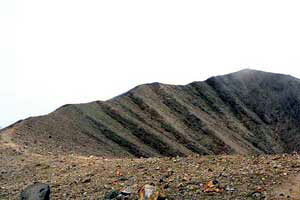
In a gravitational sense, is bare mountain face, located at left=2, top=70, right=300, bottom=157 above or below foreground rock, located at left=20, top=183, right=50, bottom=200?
below

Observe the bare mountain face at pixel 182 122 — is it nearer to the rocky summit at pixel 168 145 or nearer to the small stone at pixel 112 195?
the rocky summit at pixel 168 145

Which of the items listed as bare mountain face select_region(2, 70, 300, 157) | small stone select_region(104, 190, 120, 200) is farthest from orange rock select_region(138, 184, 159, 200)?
bare mountain face select_region(2, 70, 300, 157)

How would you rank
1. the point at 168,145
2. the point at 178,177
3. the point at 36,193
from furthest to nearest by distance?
the point at 168,145, the point at 36,193, the point at 178,177

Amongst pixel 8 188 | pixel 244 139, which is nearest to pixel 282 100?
pixel 244 139

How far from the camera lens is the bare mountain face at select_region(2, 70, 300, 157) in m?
46.9

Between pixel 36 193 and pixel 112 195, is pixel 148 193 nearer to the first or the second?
pixel 112 195

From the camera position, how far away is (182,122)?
66938mm

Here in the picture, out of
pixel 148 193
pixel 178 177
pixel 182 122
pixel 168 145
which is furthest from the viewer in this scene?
pixel 182 122

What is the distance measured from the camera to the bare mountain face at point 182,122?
46906mm

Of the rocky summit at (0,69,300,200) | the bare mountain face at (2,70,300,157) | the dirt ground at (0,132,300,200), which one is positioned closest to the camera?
the dirt ground at (0,132,300,200)

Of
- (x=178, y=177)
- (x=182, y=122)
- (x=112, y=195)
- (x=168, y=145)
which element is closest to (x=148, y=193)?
(x=112, y=195)

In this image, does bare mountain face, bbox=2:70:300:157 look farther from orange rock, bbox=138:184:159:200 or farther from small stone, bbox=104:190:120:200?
orange rock, bbox=138:184:159:200

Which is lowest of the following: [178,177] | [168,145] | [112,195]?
[168,145]

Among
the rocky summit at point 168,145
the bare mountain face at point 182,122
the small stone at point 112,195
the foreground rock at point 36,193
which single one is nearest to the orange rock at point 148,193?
the rocky summit at point 168,145
